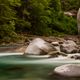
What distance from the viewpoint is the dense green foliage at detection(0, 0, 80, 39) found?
30359 mm

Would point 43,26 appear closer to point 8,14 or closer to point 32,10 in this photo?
point 32,10

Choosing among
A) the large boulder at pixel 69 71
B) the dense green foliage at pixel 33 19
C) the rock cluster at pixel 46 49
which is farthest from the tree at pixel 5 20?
the large boulder at pixel 69 71

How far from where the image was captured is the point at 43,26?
38.5 meters

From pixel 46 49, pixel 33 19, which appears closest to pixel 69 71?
pixel 46 49

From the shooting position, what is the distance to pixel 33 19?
125 ft

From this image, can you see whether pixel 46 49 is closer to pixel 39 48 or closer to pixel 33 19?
pixel 39 48

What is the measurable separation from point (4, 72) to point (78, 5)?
34.7 m

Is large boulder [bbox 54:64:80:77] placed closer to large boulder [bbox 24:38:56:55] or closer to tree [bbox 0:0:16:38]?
large boulder [bbox 24:38:56:55]

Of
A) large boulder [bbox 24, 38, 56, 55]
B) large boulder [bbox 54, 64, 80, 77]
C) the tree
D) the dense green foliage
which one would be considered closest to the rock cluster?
large boulder [bbox 24, 38, 56, 55]

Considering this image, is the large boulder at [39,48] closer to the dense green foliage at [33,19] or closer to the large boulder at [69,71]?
the large boulder at [69,71]

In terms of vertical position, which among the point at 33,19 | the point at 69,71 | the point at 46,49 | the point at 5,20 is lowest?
the point at 46,49

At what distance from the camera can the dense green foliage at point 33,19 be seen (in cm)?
3036

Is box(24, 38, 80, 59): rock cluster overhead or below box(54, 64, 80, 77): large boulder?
below

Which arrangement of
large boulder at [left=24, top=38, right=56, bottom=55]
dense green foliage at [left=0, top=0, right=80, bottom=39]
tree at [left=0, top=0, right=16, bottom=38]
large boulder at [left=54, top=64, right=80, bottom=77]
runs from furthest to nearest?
dense green foliage at [left=0, top=0, right=80, bottom=39] < tree at [left=0, top=0, right=16, bottom=38] < large boulder at [left=24, top=38, right=56, bottom=55] < large boulder at [left=54, top=64, right=80, bottom=77]
